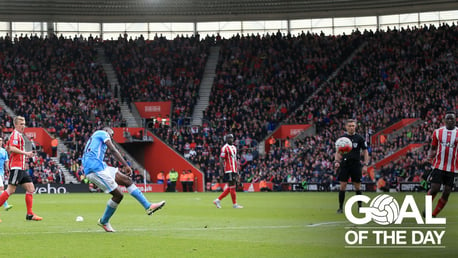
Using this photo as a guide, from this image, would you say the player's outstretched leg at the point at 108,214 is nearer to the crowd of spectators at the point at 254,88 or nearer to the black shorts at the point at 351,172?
the black shorts at the point at 351,172

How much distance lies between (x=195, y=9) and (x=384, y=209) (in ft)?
169

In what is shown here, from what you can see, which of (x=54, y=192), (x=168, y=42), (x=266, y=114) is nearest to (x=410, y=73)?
(x=266, y=114)

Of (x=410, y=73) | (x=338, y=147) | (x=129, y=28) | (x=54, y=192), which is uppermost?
(x=129, y=28)

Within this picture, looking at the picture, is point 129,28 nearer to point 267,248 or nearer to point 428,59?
point 428,59

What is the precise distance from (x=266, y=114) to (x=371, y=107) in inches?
330

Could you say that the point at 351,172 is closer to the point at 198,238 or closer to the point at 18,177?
the point at 198,238

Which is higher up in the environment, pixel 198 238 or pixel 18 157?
pixel 18 157

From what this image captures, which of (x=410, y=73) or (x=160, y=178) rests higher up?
(x=410, y=73)

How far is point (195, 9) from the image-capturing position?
6197cm

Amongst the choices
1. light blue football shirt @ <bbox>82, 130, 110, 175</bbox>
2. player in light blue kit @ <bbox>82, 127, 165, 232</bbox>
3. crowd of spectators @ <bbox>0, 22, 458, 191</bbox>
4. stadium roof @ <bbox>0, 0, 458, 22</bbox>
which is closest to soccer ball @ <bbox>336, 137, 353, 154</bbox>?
player in light blue kit @ <bbox>82, 127, 165, 232</bbox>

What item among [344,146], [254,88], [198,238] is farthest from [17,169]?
[254,88]

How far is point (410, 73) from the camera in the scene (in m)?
54.4

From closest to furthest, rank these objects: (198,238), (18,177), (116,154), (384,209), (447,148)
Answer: (384,209)
(198,238)
(116,154)
(447,148)
(18,177)

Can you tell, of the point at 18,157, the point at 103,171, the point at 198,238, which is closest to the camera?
the point at 198,238
